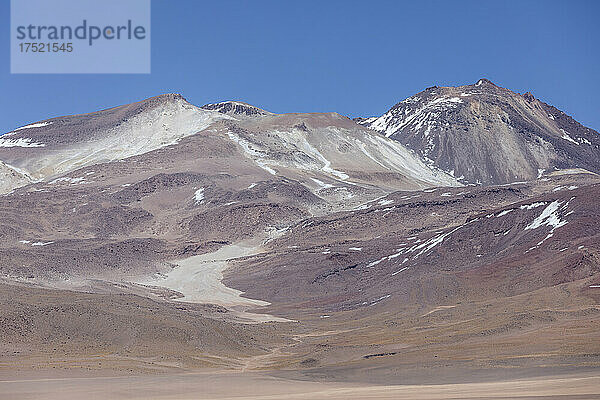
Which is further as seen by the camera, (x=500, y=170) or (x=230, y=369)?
(x=500, y=170)

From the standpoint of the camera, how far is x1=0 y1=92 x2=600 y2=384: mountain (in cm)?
4328

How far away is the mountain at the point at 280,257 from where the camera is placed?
43.3 meters

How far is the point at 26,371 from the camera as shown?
3741 centimetres

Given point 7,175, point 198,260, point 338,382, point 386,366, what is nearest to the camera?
point 338,382

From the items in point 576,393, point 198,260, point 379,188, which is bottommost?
point 576,393

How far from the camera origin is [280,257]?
99.7 meters

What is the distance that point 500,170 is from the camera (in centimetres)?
19225

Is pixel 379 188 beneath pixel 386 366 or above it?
above

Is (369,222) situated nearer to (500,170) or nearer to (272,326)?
(272,326)

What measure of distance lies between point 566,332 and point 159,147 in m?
137

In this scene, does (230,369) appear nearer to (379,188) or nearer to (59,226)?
(59,226)

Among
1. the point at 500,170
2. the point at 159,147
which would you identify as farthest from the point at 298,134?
the point at 500,170

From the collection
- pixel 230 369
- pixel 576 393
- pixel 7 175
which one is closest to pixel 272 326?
pixel 230 369

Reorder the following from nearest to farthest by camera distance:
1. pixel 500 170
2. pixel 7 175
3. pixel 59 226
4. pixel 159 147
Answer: pixel 59 226
pixel 7 175
pixel 159 147
pixel 500 170
